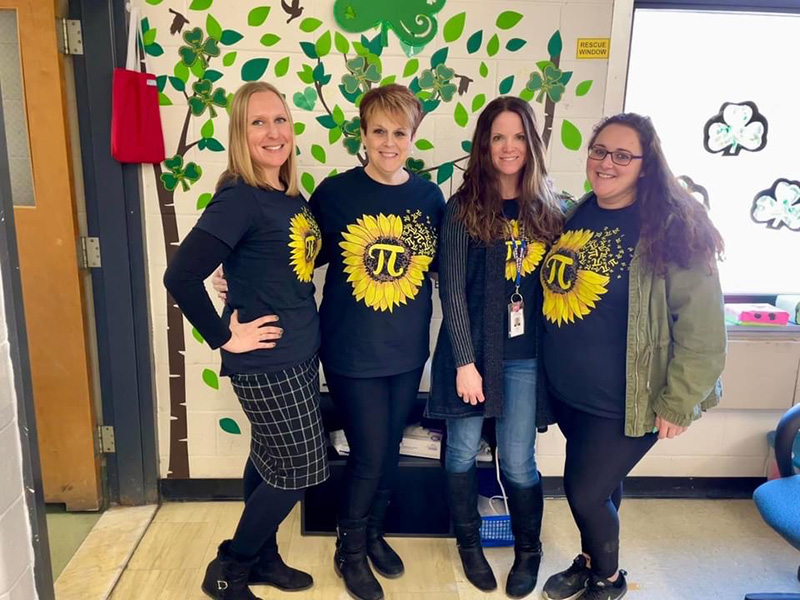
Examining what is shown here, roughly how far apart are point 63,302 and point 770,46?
2.84m

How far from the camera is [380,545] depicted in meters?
2.09

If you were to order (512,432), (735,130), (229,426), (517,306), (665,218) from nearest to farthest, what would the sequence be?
(665,218), (517,306), (512,432), (735,130), (229,426)

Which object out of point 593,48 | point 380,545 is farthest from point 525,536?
point 593,48

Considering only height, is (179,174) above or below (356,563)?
above

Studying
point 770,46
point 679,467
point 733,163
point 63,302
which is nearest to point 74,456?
point 63,302

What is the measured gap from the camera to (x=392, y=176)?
5.88 ft

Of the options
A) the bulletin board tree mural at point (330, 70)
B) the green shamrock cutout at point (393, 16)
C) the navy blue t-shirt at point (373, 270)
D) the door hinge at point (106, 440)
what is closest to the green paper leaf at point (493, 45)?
the bulletin board tree mural at point (330, 70)

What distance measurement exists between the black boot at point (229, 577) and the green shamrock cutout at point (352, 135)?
1.42m

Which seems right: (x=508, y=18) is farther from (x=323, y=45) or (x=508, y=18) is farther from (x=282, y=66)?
(x=282, y=66)

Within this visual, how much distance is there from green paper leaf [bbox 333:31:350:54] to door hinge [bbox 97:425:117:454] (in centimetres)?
170

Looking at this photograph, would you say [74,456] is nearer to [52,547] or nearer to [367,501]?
[52,547]

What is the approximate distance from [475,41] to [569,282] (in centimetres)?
104

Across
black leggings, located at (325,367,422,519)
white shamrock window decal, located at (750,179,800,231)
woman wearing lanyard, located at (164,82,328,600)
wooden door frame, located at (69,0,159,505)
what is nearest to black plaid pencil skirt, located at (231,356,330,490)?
woman wearing lanyard, located at (164,82,328,600)

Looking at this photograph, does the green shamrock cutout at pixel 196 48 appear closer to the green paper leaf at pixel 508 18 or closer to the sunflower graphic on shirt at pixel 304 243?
the sunflower graphic on shirt at pixel 304 243
